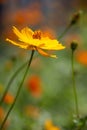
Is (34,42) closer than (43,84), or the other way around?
(34,42)

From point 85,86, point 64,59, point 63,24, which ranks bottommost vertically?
point 85,86

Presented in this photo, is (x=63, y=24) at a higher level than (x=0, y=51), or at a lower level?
higher

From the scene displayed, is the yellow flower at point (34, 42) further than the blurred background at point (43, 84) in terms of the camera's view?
No

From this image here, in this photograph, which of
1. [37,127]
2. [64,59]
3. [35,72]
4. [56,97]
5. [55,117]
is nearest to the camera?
[37,127]

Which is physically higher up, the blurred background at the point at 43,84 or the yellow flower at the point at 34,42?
the blurred background at the point at 43,84

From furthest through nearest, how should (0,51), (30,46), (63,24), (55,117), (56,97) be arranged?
(63,24), (0,51), (56,97), (55,117), (30,46)

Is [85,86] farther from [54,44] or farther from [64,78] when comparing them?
[54,44]

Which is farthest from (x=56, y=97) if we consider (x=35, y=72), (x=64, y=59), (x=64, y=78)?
(x=64, y=59)

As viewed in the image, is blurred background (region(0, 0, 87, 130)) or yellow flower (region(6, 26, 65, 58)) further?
blurred background (region(0, 0, 87, 130))

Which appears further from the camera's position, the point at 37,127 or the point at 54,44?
the point at 37,127

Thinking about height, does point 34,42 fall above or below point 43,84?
below

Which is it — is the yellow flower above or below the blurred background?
below
